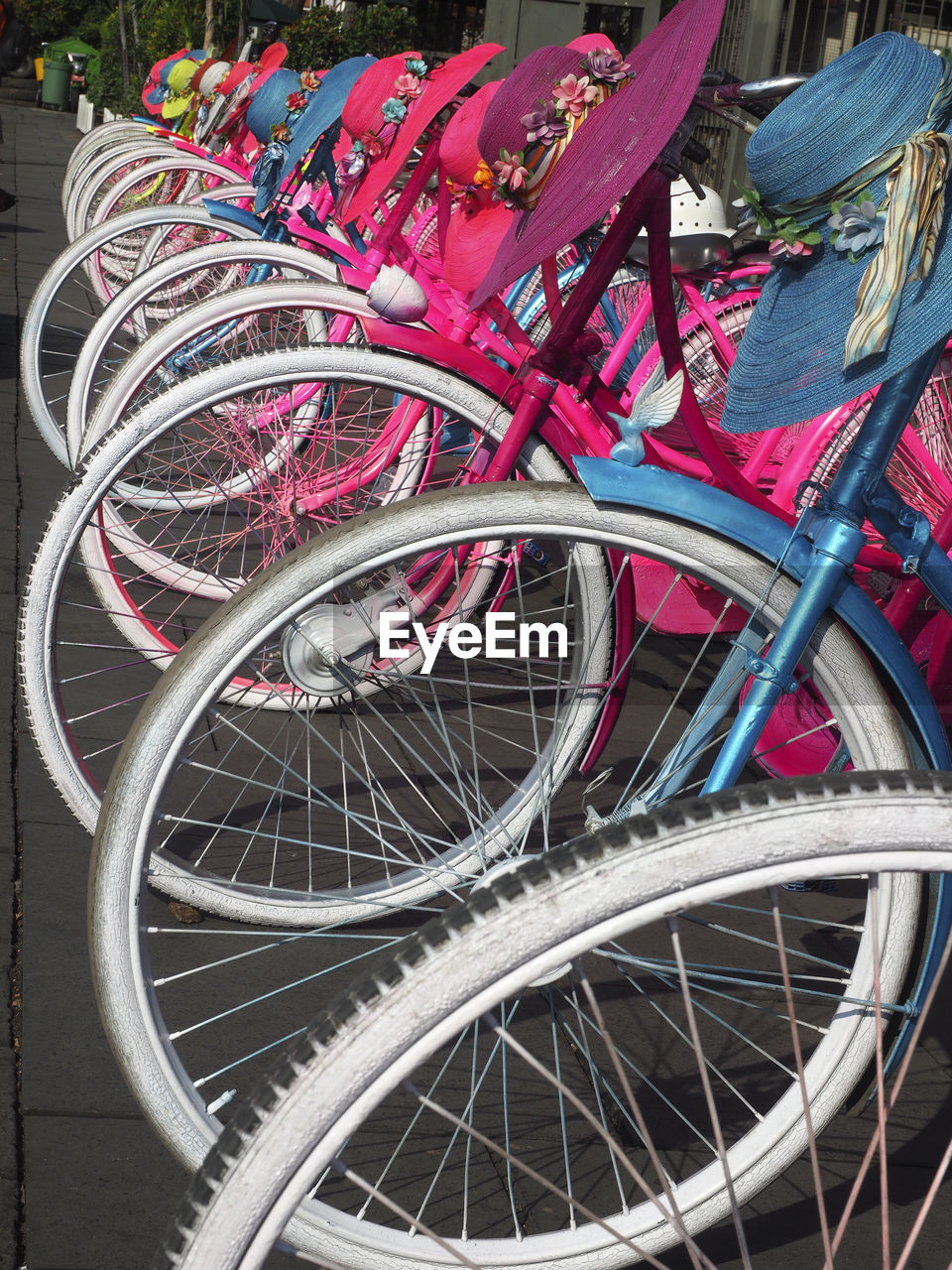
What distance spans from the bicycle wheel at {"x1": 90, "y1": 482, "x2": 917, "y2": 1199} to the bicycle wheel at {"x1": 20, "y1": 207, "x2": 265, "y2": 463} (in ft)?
5.08

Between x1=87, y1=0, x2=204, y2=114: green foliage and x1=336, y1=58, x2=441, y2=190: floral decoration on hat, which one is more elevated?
x1=87, y1=0, x2=204, y2=114: green foliage

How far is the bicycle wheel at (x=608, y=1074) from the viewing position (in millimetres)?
1048

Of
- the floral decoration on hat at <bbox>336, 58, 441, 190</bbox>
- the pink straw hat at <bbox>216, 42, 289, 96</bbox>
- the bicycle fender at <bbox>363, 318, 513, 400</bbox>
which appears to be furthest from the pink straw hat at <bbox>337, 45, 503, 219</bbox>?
the pink straw hat at <bbox>216, 42, 289, 96</bbox>

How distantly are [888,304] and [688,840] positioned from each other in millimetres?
675

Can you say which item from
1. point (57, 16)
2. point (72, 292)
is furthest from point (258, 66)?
point (57, 16)

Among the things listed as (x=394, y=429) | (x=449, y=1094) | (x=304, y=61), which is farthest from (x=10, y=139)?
(x=449, y=1094)

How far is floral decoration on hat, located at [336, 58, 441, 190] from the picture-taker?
325 centimetres

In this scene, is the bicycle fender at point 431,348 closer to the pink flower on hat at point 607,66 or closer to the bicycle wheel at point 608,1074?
the pink flower on hat at point 607,66

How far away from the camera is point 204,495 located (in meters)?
3.88

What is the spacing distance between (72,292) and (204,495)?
5.23 meters

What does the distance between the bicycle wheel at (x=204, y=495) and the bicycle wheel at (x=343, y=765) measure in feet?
0.76

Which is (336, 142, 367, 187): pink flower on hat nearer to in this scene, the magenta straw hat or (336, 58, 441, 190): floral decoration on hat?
(336, 58, 441, 190): floral decoration on hat

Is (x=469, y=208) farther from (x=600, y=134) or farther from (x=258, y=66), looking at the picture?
(x=258, y=66)

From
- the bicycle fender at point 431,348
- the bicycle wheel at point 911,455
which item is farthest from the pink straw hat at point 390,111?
the bicycle wheel at point 911,455
